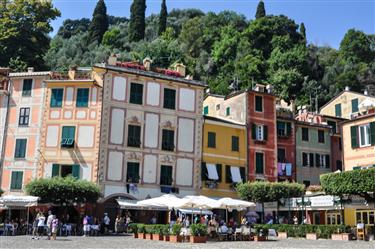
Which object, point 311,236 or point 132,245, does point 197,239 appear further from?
point 311,236

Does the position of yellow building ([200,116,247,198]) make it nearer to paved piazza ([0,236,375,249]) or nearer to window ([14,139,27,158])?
window ([14,139,27,158])

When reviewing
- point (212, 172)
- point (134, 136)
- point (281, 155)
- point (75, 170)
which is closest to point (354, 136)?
point (281, 155)

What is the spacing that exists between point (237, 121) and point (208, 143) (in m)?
4.54

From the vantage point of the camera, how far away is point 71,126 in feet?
116

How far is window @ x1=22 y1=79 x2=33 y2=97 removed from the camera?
36497 millimetres

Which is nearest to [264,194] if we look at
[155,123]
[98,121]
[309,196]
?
[309,196]

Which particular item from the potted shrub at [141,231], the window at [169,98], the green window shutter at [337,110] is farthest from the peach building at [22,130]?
the green window shutter at [337,110]

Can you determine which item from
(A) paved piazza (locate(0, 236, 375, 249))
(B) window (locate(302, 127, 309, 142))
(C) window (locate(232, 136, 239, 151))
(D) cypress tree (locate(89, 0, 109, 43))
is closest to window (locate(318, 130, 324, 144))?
(B) window (locate(302, 127, 309, 142))

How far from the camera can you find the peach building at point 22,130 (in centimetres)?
3494

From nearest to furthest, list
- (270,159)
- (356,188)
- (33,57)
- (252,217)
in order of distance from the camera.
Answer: (356,188), (252,217), (270,159), (33,57)

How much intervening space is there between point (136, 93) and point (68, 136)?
5934 millimetres

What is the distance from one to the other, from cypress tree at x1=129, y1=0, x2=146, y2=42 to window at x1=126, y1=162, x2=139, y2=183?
212 feet

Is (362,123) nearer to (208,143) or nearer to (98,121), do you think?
(208,143)

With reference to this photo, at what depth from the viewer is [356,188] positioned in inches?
1140
